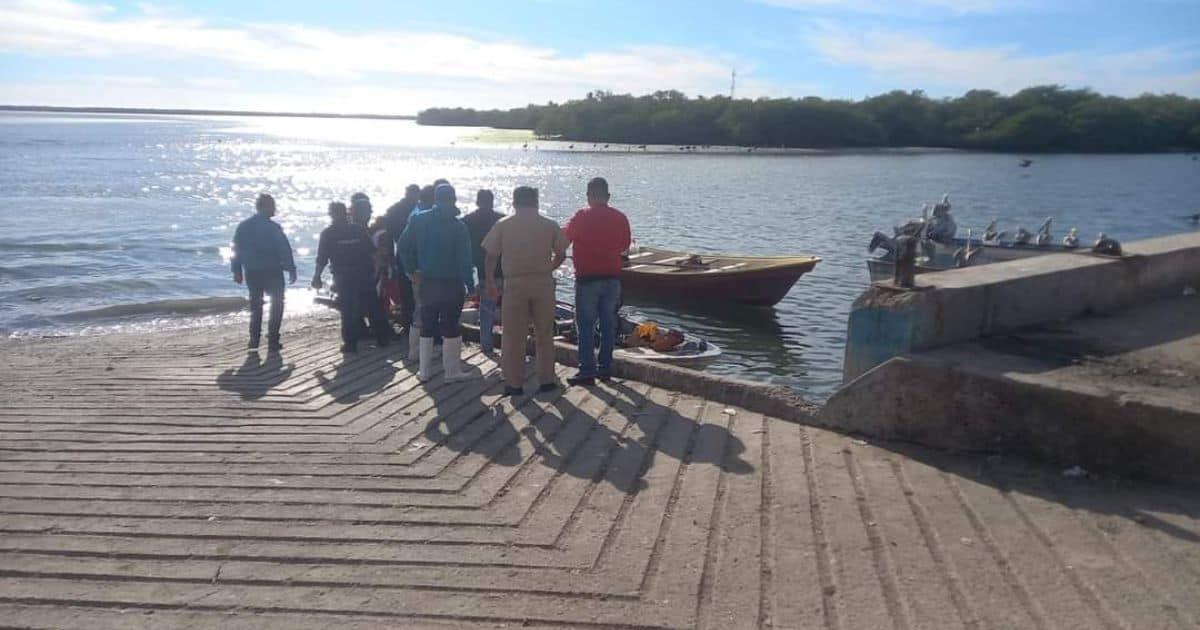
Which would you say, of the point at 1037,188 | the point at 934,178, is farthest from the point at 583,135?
the point at 1037,188

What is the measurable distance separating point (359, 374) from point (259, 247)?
8.65 feet

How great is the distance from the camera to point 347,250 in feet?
31.2

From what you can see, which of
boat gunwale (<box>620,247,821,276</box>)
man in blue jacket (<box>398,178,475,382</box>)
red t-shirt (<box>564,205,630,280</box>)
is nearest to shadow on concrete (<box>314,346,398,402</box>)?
man in blue jacket (<box>398,178,475,382</box>)

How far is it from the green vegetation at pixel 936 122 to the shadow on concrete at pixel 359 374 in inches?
4608

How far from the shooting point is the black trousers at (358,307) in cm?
951

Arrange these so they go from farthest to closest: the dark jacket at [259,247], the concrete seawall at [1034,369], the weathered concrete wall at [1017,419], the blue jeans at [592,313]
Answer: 1. the dark jacket at [259,247]
2. the blue jeans at [592,313]
3. the concrete seawall at [1034,369]
4. the weathered concrete wall at [1017,419]

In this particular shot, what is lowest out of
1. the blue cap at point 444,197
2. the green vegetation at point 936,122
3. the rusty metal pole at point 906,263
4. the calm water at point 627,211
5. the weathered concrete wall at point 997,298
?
the calm water at point 627,211

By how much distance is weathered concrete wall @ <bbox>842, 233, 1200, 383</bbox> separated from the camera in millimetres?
5953

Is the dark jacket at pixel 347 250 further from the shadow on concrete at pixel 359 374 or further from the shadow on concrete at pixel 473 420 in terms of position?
the shadow on concrete at pixel 473 420

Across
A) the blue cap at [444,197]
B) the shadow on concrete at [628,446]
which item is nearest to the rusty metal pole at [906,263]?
the shadow on concrete at [628,446]

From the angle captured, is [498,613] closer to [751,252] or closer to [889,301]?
[889,301]

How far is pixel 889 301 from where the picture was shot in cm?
602

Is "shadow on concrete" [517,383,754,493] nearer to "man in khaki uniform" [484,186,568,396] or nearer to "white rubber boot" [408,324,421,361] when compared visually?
"man in khaki uniform" [484,186,568,396]

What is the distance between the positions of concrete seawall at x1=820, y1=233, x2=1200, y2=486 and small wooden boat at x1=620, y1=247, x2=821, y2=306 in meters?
10.7
